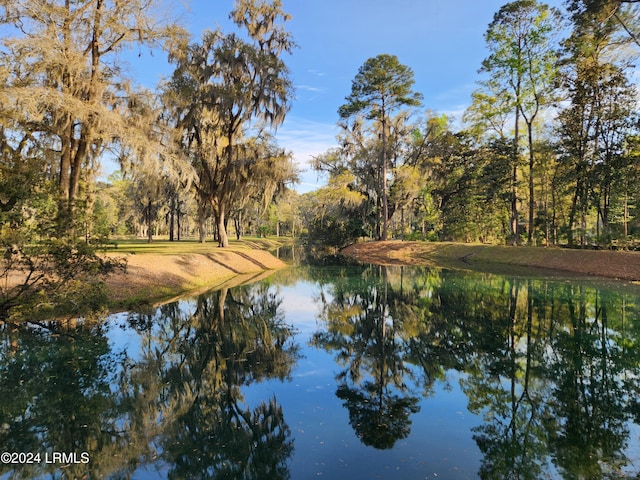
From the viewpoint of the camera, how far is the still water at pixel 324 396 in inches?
170

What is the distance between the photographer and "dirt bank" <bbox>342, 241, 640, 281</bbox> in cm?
2053

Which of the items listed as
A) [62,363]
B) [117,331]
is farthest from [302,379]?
[117,331]

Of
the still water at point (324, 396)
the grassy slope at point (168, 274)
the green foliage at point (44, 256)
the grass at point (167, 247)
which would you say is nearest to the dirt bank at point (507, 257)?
the still water at point (324, 396)

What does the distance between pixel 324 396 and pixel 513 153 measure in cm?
3015

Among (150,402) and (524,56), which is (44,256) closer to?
(150,402)

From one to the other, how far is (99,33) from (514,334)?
1780 centimetres

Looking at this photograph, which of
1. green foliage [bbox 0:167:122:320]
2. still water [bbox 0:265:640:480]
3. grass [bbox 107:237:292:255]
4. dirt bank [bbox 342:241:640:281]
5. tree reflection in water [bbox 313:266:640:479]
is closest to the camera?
still water [bbox 0:265:640:480]

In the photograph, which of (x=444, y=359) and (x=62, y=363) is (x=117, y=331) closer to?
(x=62, y=363)

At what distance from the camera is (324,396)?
6.24 meters

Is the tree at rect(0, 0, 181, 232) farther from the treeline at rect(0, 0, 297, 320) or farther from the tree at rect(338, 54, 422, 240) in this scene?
the tree at rect(338, 54, 422, 240)

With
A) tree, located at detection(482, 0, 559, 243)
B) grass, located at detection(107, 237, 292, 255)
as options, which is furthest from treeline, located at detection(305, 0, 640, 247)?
grass, located at detection(107, 237, 292, 255)

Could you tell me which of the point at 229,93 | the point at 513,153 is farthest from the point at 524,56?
the point at 229,93

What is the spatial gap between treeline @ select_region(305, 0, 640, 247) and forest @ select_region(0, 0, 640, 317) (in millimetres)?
133

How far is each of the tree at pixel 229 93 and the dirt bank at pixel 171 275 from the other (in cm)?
487
